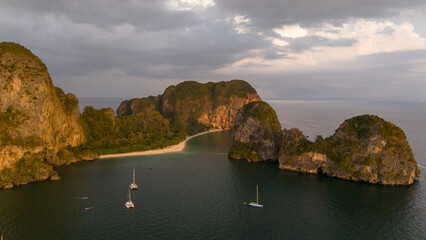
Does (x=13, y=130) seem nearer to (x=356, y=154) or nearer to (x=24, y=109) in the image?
(x=24, y=109)

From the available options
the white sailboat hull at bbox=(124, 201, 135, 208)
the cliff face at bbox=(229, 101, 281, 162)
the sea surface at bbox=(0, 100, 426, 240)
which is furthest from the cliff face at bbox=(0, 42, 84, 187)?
the cliff face at bbox=(229, 101, 281, 162)

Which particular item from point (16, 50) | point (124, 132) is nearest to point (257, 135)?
point (124, 132)

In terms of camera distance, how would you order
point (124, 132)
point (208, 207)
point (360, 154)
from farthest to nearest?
point (124, 132) < point (360, 154) < point (208, 207)

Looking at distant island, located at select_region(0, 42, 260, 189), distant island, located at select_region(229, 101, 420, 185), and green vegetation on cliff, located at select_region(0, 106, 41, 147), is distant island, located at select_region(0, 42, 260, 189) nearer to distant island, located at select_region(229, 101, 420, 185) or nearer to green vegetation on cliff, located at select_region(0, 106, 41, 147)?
green vegetation on cliff, located at select_region(0, 106, 41, 147)

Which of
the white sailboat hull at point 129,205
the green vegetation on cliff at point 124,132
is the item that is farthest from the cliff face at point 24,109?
the white sailboat hull at point 129,205

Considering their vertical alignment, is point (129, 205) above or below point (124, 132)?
below

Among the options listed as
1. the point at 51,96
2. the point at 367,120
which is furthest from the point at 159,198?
the point at 367,120

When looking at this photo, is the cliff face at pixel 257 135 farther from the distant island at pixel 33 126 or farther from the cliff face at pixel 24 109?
the cliff face at pixel 24 109
